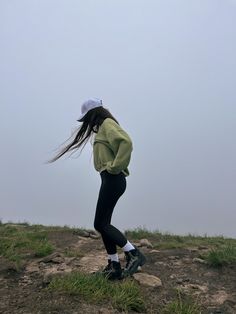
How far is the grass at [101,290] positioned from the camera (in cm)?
550

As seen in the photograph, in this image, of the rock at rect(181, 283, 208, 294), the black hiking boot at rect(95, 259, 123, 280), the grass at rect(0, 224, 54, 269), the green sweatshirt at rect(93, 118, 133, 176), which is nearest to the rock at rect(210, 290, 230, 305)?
the rock at rect(181, 283, 208, 294)

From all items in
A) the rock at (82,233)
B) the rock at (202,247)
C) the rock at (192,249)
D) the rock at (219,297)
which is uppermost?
the rock at (82,233)

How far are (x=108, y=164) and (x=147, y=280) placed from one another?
1.57m

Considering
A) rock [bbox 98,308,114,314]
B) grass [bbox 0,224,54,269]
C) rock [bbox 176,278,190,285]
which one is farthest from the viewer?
grass [bbox 0,224,54,269]

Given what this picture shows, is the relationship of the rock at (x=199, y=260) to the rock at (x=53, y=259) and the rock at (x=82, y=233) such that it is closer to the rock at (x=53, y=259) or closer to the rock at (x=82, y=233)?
the rock at (x=53, y=259)

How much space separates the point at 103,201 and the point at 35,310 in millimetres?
1428

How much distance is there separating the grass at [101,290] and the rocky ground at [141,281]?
0.29ft

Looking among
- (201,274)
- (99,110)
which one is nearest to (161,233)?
(201,274)

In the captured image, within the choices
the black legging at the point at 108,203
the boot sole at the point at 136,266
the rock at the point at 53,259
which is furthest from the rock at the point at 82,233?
the black legging at the point at 108,203

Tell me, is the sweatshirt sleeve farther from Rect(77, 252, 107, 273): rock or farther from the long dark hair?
Rect(77, 252, 107, 273): rock

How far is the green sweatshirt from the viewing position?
5727mm

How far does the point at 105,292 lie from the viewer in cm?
562

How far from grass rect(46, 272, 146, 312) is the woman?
0.90ft

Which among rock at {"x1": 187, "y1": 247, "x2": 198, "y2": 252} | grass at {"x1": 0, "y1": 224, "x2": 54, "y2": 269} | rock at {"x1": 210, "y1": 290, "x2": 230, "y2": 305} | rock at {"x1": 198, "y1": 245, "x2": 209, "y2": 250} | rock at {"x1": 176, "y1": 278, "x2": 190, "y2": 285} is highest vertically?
rock at {"x1": 198, "y1": 245, "x2": 209, "y2": 250}
